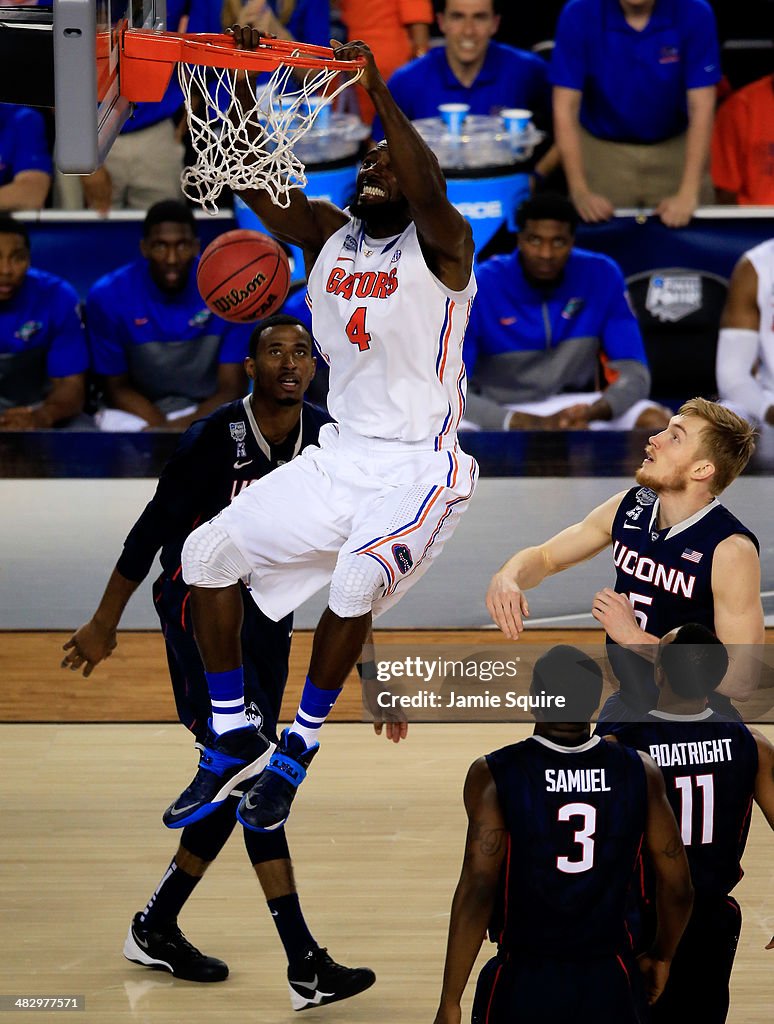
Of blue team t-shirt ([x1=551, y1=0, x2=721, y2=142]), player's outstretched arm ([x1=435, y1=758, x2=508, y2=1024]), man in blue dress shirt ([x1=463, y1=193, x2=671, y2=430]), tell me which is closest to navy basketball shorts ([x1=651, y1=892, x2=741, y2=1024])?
player's outstretched arm ([x1=435, y1=758, x2=508, y2=1024])

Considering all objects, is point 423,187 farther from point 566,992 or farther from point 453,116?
point 453,116

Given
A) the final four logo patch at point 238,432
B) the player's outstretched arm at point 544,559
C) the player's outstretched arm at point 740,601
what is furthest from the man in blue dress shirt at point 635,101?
the player's outstretched arm at point 740,601

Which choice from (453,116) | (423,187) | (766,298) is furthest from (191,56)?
(766,298)

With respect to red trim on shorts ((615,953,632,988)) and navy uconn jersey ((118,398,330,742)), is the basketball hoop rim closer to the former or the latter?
navy uconn jersey ((118,398,330,742))

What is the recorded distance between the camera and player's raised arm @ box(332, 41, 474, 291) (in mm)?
3740

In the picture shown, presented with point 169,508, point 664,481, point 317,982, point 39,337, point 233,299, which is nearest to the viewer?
point 664,481

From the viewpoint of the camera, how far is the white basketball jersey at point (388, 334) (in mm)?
4117

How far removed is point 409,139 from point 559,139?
15.0 feet

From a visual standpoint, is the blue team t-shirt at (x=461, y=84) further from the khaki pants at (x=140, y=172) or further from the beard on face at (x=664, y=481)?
the beard on face at (x=664, y=481)

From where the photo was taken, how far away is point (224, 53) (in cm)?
392

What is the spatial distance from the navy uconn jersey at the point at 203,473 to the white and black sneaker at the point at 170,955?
3.39ft

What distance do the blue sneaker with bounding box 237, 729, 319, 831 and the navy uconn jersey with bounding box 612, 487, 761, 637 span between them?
933 millimetres

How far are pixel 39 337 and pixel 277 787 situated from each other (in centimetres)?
426

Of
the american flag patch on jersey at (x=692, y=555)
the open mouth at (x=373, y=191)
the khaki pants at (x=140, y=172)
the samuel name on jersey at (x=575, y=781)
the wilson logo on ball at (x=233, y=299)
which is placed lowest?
the samuel name on jersey at (x=575, y=781)
